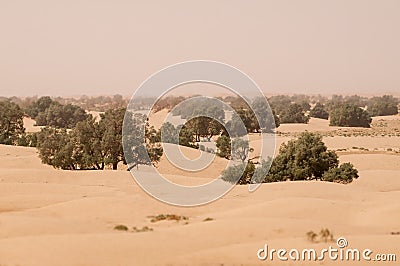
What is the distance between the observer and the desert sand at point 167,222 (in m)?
14.6

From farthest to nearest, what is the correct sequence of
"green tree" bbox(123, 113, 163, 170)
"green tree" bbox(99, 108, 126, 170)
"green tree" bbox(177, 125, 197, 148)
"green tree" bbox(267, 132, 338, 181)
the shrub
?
"green tree" bbox(177, 125, 197, 148) < "green tree" bbox(123, 113, 163, 170) < "green tree" bbox(99, 108, 126, 170) < "green tree" bbox(267, 132, 338, 181) < the shrub

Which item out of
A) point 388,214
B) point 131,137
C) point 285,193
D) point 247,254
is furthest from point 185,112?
point 247,254

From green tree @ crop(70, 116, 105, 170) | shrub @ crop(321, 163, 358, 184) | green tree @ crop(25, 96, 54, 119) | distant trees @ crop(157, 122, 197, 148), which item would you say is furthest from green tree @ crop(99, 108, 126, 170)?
green tree @ crop(25, 96, 54, 119)

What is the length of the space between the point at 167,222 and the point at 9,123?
44.3 m

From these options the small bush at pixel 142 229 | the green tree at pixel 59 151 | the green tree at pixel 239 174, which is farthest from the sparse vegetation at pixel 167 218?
the green tree at pixel 59 151

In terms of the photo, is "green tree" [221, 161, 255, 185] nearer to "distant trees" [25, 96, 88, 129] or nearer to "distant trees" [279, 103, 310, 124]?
"distant trees" [25, 96, 88, 129]

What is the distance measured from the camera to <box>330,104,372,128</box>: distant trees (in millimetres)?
96062

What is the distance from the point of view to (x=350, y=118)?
3794 inches

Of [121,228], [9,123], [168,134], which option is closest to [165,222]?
[121,228]

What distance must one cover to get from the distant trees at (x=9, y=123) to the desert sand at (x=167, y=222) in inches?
969

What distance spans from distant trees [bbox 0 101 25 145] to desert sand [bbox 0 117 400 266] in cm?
2461

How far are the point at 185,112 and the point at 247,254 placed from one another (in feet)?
226

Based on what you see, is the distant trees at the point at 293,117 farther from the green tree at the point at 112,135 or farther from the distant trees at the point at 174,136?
the green tree at the point at 112,135

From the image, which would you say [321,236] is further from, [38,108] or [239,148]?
[38,108]
